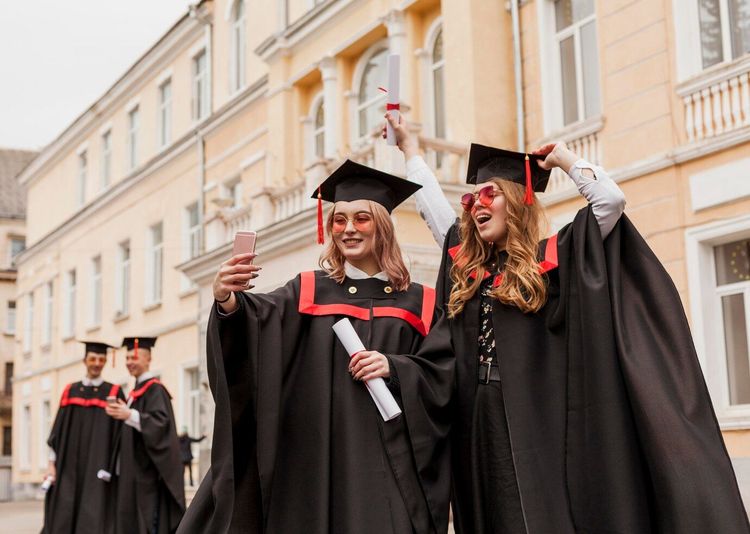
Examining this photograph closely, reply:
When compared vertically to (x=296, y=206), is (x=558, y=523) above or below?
below

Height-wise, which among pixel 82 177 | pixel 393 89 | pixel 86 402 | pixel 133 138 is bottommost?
pixel 86 402

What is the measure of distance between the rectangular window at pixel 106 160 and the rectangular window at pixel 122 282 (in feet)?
9.00

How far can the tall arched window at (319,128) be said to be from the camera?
2028cm

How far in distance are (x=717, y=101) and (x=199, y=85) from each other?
16874 millimetres

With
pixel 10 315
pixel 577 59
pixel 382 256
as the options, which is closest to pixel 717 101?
pixel 577 59

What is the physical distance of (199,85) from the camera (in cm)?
2653

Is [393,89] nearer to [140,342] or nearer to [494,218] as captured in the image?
[494,218]

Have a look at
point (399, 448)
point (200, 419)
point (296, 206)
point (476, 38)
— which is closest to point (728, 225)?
point (476, 38)

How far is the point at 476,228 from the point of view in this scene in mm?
4730

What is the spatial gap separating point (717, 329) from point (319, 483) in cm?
863

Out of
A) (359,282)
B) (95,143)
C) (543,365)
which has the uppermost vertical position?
(95,143)

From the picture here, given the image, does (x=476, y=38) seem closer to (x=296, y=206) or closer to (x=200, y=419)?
(x=296, y=206)

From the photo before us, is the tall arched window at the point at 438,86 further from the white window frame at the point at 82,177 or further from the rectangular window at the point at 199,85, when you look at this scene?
the white window frame at the point at 82,177

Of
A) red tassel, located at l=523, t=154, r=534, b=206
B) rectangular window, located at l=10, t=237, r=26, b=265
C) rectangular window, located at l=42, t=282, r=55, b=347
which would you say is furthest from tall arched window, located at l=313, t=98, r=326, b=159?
rectangular window, located at l=10, t=237, r=26, b=265
